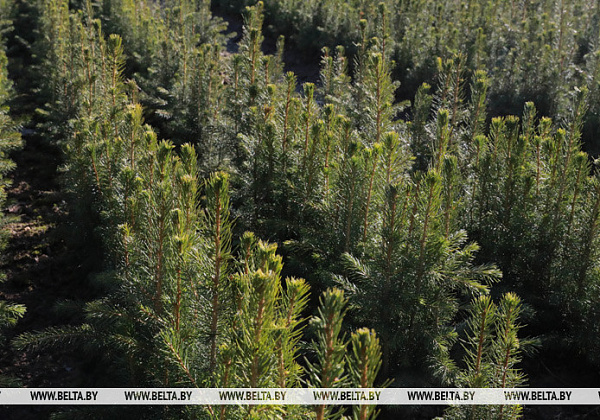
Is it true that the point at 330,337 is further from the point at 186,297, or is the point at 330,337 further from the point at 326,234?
the point at 326,234

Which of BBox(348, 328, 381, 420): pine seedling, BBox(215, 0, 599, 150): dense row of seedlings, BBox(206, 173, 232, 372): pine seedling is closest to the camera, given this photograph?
BBox(348, 328, 381, 420): pine seedling

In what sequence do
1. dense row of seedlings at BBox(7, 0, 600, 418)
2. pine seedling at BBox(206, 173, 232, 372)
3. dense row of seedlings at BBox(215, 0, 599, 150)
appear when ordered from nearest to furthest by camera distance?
pine seedling at BBox(206, 173, 232, 372) < dense row of seedlings at BBox(7, 0, 600, 418) < dense row of seedlings at BBox(215, 0, 599, 150)

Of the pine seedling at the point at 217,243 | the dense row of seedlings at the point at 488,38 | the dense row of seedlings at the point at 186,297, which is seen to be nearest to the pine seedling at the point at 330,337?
the dense row of seedlings at the point at 186,297

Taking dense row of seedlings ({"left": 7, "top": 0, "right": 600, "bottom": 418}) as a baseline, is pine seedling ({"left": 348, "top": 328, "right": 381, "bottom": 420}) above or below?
above

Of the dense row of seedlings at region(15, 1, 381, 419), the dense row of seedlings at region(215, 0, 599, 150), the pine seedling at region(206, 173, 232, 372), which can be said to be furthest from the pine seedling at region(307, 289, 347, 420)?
the dense row of seedlings at region(215, 0, 599, 150)

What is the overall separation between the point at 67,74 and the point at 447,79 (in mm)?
5019

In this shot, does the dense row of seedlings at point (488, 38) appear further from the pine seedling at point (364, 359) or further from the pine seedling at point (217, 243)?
the pine seedling at point (364, 359)

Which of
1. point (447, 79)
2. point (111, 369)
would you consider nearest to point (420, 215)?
point (111, 369)

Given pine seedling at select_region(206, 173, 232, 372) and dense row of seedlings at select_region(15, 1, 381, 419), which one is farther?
pine seedling at select_region(206, 173, 232, 372)

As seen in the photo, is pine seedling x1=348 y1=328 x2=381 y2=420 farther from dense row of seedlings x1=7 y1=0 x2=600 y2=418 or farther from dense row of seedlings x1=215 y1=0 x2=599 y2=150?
dense row of seedlings x1=215 y1=0 x2=599 y2=150

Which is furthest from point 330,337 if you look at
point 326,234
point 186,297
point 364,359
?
point 326,234

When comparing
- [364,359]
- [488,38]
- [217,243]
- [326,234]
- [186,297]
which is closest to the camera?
[364,359]

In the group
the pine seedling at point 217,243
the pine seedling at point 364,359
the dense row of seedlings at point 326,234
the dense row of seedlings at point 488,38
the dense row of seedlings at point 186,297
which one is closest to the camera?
the pine seedling at point 364,359

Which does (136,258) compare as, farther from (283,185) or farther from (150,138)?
(283,185)
